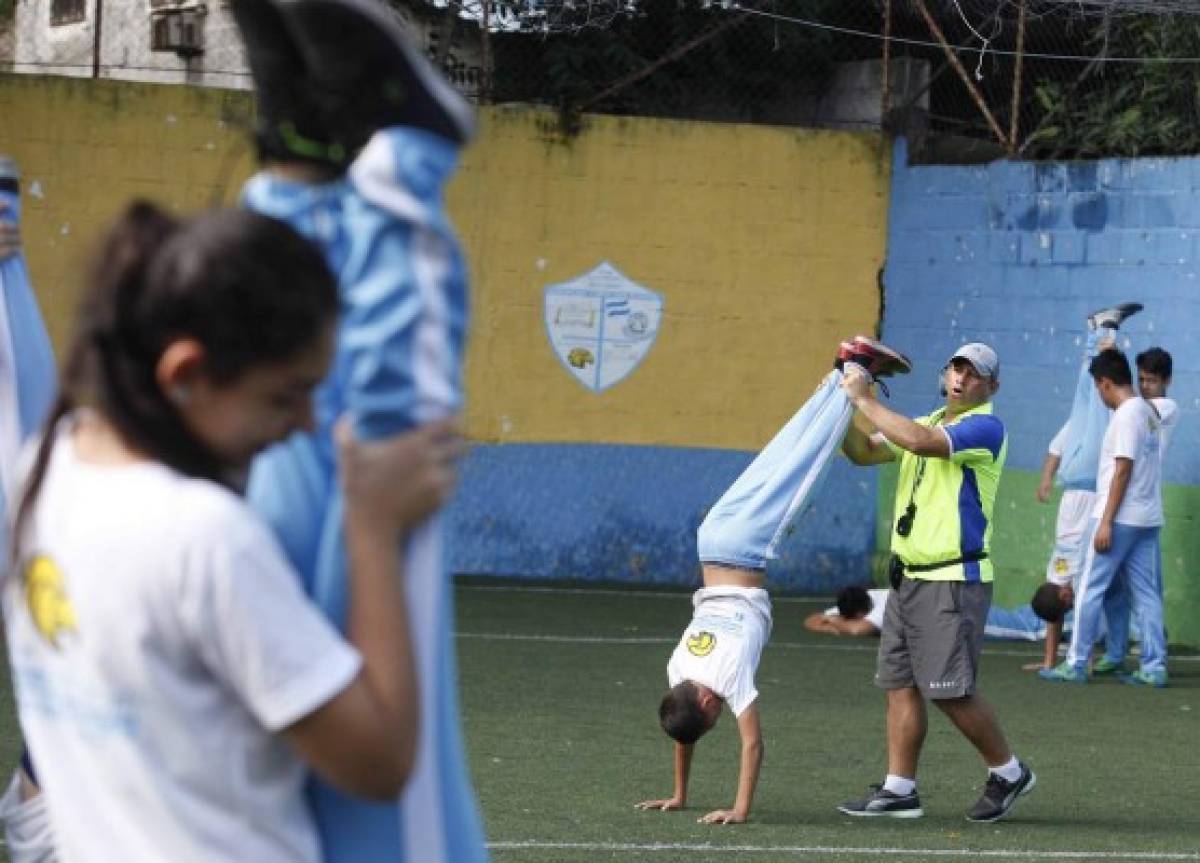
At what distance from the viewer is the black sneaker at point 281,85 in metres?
2.45

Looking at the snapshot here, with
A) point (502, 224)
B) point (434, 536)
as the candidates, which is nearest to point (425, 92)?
point (434, 536)

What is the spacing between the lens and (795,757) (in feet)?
32.3

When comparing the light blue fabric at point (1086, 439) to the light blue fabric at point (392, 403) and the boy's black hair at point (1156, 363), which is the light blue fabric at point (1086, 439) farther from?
the light blue fabric at point (392, 403)

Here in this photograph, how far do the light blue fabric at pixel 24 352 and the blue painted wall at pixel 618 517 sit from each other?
37.6ft

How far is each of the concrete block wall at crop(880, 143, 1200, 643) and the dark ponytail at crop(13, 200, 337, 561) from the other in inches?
490

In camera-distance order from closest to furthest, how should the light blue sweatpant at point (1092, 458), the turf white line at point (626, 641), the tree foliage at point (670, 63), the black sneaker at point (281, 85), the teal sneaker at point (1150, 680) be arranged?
the black sneaker at point (281, 85) → the teal sneaker at point (1150, 680) → the light blue sweatpant at point (1092, 458) → the turf white line at point (626, 641) → the tree foliage at point (670, 63)

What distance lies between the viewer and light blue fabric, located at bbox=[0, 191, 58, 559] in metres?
4.77

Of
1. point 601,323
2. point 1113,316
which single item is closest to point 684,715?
point 1113,316

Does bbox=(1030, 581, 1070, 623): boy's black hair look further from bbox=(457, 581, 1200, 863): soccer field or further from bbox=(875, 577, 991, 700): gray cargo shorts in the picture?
bbox=(875, 577, 991, 700): gray cargo shorts

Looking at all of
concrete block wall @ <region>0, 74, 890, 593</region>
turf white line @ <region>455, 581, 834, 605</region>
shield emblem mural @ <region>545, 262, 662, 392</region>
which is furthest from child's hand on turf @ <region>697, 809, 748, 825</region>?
shield emblem mural @ <region>545, 262, 662, 392</region>

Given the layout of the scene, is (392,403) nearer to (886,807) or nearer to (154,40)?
(886,807)

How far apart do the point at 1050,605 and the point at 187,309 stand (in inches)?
444

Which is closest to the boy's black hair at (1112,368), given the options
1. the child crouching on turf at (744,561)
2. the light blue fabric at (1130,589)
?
the light blue fabric at (1130,589)

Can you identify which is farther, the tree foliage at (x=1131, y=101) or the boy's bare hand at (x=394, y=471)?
the tree foliage at (x=1131, y=101)
